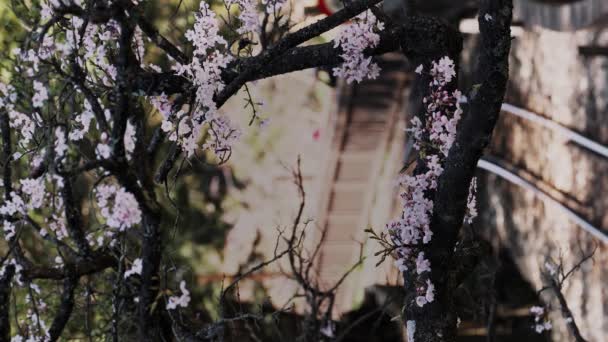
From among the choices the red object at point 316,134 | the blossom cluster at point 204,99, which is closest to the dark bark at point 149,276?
the blossom cluster at point 204,99

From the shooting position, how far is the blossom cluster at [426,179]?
442 cm

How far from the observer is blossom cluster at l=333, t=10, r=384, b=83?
15.1ft

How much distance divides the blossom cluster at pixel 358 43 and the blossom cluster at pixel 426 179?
10.1 inches

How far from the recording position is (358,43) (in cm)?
463

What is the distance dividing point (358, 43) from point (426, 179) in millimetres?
701

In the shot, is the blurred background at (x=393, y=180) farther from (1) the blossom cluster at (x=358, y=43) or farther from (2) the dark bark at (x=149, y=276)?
(2) the dark bark at (x=149, y=276)

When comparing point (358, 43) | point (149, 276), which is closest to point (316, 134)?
point (358, 43)

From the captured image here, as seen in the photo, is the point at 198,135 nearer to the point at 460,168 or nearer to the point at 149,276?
the point at 149,276

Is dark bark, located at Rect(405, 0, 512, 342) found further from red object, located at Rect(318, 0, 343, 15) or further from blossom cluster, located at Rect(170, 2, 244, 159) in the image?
red object, located at Rect(318, 0, 343, 15)

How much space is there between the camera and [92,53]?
4902 millimetres

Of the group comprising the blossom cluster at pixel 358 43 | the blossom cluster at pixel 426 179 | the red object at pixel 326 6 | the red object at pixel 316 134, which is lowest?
the blossom cluster at pixel 426 179

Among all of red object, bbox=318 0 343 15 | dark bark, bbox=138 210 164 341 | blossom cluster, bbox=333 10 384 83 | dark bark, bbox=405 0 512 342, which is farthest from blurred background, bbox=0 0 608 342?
dark bark, bbox=138 210 164 341

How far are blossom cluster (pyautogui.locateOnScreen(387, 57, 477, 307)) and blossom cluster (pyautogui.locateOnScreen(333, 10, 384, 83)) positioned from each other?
256mm

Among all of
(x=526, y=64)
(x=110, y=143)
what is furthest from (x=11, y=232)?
(x=526, y=64)
